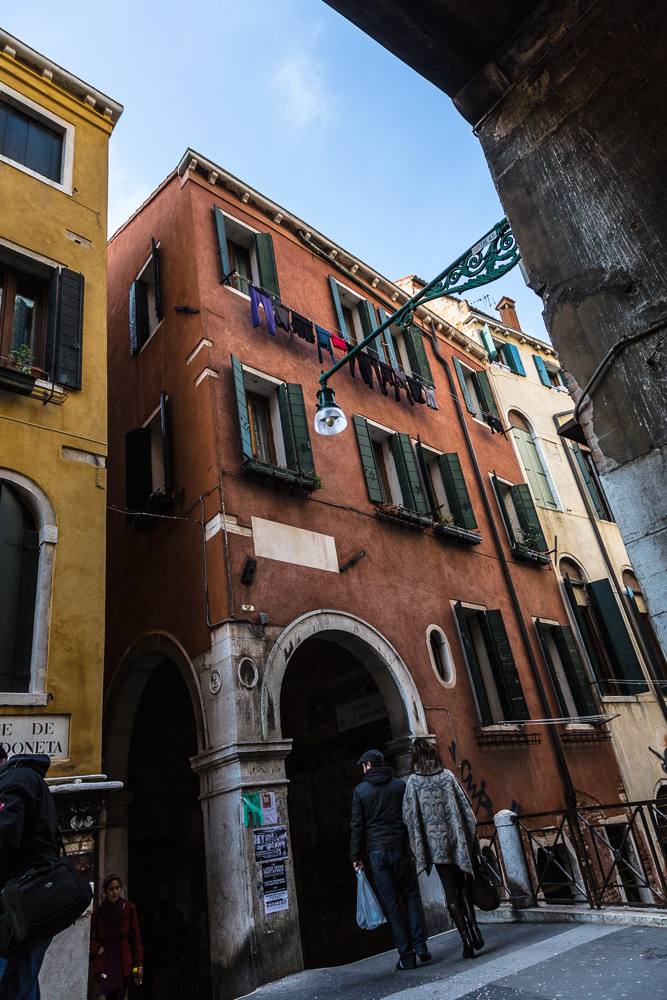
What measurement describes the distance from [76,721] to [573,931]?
4550mm

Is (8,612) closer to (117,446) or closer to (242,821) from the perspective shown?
(242,821)

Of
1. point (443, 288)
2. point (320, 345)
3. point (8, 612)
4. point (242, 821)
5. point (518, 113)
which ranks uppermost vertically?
point (320, 345)

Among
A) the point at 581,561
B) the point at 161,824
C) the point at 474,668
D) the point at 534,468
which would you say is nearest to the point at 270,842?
the point at 161,824

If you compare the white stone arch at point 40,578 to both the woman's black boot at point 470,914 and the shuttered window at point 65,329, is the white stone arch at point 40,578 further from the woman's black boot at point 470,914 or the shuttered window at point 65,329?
the woman's black boot at point 470,914

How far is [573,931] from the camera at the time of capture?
5434mm

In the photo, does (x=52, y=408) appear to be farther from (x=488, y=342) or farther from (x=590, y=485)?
(x=590, y=485)

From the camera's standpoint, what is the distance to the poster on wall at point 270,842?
6965mm

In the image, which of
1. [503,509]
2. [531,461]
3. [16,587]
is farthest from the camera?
[531,461]

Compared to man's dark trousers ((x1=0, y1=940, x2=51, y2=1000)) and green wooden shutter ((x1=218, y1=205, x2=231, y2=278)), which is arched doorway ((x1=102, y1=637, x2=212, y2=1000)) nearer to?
man's dark trousers ((x1=0, y1=940, x2=51, y2=1000))

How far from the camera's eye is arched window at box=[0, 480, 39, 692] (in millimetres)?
6094

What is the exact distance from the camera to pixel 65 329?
7.83 m

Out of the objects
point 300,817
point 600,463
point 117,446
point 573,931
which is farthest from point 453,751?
point 600,463

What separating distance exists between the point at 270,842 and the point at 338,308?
914 cm

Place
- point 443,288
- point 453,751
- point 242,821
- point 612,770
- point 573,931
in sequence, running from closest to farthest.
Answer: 1. point 573,931
2. point 443,288
3. point 242,821
4. point 453,751
5. point 612,770
